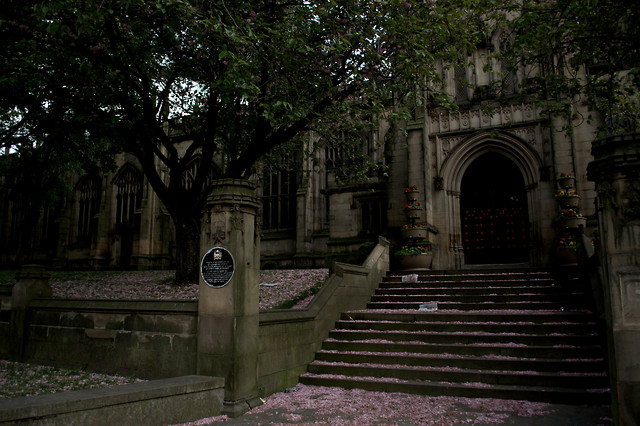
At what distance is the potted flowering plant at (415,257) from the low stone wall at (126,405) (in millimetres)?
9503

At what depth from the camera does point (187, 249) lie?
13203mm

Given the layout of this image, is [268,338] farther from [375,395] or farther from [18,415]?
[18,415]

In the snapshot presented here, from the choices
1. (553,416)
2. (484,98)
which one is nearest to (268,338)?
(553,416)

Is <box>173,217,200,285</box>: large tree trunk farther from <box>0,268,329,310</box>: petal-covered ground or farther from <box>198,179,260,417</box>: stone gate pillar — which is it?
<box>198,179,260,417</box>: stone gate pillar

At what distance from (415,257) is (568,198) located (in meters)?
5.04

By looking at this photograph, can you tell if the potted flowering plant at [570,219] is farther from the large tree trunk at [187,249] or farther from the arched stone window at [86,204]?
the arched stone window at [86,204]

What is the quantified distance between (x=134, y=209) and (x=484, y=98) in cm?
2398

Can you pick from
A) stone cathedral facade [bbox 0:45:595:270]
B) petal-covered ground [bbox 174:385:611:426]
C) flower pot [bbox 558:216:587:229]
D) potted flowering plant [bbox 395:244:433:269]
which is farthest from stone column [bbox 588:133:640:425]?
potted flowering plant [bbox 395:244:433:269]

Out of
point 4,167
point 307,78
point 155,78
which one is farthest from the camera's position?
point 4,167

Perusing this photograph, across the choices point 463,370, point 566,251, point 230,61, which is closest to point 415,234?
point 566,251

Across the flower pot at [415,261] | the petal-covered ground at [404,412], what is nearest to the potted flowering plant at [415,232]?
the flower pot at [415,261]

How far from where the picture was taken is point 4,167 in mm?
23016

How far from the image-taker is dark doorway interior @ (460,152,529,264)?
18.2 meters

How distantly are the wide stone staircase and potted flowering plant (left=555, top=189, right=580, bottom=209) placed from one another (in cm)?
326
